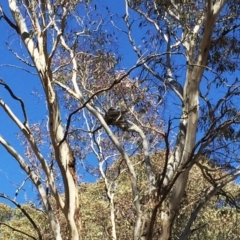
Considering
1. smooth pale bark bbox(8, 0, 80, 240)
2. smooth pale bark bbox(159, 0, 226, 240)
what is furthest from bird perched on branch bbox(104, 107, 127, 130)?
smooth pale bark bbox(8, 0, 80, 240)

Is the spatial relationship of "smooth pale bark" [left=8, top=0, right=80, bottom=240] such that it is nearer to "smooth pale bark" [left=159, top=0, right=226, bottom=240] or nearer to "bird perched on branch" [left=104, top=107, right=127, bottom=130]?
"smooth pale bark" [left=159, top=0, right=226, bottom=240]

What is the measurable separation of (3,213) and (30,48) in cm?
1323

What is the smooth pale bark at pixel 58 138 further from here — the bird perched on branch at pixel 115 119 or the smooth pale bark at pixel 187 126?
the bird perched on branch at pixel 115 119

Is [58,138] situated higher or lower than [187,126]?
lower

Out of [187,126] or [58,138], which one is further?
[187,126]

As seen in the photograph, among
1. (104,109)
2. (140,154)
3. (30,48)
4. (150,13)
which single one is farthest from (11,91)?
(140,154)

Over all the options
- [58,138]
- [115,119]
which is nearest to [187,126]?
[115,119]

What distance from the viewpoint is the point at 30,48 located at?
216 inches

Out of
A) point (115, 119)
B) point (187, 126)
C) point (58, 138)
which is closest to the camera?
point (58, 138)

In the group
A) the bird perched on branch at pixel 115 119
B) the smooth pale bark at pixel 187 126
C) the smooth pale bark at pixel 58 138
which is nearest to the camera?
the smooth pale bark at pixel 58 138

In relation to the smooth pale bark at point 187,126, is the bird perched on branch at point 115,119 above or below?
above

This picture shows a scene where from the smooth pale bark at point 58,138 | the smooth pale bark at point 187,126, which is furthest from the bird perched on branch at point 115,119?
the smooth pale bark at point 58,138

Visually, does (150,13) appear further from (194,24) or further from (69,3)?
(69,3)

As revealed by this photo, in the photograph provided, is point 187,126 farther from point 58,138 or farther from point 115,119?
point 58,138
